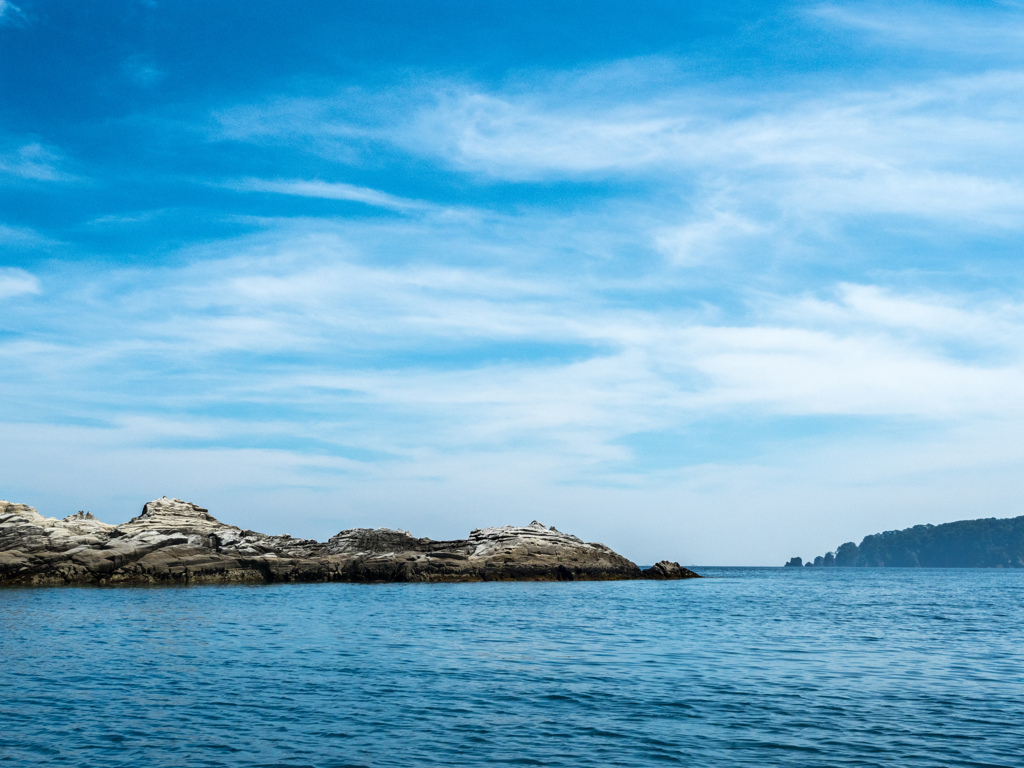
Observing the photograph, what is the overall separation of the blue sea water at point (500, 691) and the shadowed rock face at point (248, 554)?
3885 centimetres

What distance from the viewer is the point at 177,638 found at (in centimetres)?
3916

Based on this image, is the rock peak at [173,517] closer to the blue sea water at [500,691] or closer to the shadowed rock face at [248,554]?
the shadowed rock face at [248,554]

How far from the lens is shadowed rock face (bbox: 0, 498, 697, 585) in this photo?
3482 inches

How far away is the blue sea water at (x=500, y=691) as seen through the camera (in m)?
18.2

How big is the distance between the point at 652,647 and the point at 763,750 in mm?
19763

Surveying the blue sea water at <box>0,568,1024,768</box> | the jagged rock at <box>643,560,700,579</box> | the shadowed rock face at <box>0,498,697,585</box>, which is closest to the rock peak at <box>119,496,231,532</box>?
the shadowed rock face at <box>0,498,697,585</box>

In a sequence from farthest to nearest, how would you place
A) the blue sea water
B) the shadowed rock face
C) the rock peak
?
the rock peak < the shadowed rock face < the blue sea water

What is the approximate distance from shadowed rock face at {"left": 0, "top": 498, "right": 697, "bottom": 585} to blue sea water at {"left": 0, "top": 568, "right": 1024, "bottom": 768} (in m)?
38.9

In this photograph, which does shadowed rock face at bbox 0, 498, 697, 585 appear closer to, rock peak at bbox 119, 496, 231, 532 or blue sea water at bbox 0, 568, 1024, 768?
rock peak at bbox 119, 496, 231, 532

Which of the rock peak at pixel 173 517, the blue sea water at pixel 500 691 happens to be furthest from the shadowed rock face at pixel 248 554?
the blue sea water at pixel 500 691

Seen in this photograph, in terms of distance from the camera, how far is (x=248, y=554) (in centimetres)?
10100

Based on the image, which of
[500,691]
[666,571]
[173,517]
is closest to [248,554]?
[173,517]

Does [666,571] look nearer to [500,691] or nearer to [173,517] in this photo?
[173,517]

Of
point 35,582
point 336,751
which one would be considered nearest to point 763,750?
point 336,751
